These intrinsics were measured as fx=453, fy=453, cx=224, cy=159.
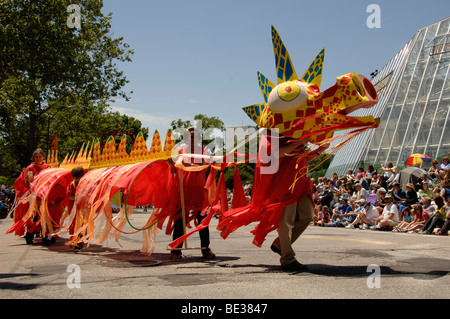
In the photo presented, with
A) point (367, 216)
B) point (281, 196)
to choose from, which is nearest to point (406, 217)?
point (367, 216)

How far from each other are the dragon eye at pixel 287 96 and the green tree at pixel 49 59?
65.2 ft

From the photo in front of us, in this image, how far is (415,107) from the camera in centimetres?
2919

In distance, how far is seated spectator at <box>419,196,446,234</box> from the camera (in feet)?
35.2

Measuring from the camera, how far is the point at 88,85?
2567 centimetres

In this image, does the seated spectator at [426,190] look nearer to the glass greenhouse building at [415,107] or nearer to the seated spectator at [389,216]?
the seated spectator at [389,216]

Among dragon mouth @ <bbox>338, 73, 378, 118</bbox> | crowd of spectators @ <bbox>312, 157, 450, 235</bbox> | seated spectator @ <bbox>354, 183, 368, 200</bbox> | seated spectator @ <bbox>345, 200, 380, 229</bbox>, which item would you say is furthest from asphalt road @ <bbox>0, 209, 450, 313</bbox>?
seated spectator @ <bbox>354, 183, 368, 200</bbox>

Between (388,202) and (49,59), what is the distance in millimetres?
17682

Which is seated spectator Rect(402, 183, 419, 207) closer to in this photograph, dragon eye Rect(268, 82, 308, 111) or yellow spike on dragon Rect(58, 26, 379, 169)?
yellow spike on dragon Rect(58, 26, 379, 169)

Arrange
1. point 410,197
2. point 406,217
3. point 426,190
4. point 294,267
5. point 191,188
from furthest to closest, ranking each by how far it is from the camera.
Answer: point 426,190 → point 410,197 → point 406,217 → point 191,188 → point 294,267

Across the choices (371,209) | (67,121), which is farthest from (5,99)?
(371,209)

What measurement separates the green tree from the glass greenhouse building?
1623 centimetres

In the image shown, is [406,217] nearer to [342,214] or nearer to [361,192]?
[361,192]
